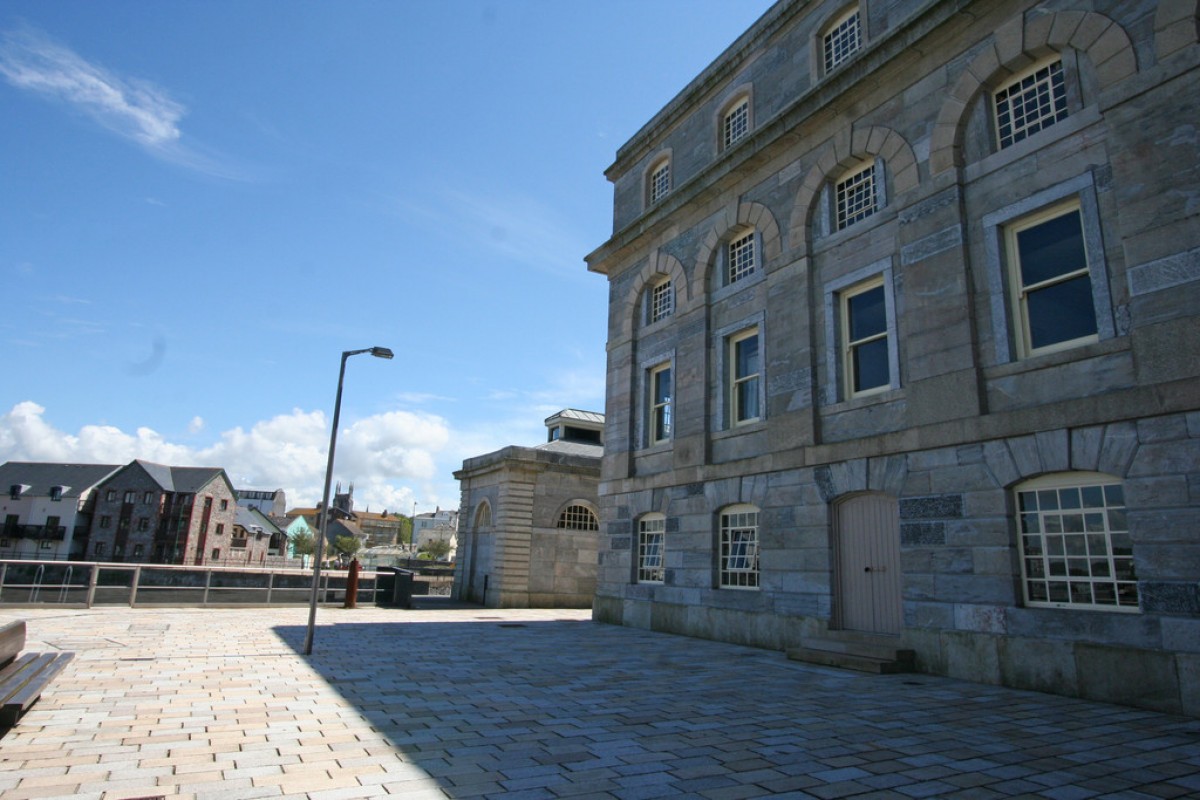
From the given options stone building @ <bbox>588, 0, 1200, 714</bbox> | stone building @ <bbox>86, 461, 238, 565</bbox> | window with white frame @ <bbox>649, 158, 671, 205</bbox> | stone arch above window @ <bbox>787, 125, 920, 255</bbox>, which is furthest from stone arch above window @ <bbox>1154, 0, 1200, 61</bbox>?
stone building @ <bbox>86, 461, 238, 565</bbox>

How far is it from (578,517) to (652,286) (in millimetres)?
10710

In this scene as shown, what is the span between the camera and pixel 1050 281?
1026 centimetres

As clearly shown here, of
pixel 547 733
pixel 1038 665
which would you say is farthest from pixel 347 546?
pixel 547 733

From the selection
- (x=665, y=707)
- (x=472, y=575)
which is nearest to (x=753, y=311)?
(x=665, y=707)

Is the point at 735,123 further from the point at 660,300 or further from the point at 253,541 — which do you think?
the point at 253,541

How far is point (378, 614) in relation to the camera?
2038 cm

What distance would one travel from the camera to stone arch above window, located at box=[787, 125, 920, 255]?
12.7 metres

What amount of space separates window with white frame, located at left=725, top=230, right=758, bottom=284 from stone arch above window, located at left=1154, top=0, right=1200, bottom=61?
26.9 ft

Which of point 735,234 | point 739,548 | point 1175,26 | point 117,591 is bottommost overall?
point 117,591

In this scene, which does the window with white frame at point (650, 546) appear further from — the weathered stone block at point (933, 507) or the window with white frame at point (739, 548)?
the weathered stone block at point (933, 507)

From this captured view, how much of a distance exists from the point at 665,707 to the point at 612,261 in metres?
15.9

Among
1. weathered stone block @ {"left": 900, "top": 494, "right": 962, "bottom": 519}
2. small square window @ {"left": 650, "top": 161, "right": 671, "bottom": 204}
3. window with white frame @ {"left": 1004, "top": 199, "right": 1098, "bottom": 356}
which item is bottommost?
weathered stone block @ {"left": 900, "top": 494, "right": 962, "bottom": 519}

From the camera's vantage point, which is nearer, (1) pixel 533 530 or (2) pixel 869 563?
(2) pixel 869 563

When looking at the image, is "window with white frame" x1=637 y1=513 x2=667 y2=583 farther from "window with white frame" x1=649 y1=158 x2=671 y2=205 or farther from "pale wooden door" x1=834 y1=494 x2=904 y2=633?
"window with white frame" x1=649 y1=158 x2=671 y2=205
